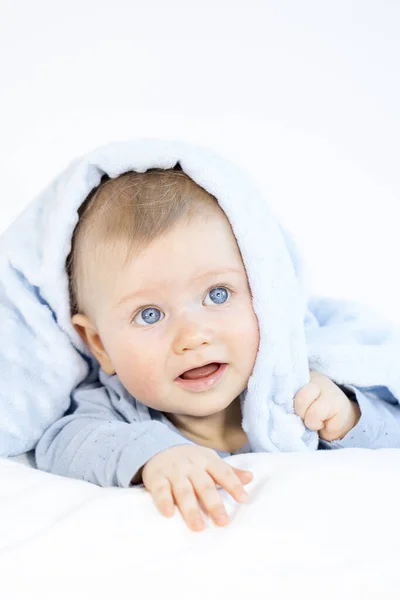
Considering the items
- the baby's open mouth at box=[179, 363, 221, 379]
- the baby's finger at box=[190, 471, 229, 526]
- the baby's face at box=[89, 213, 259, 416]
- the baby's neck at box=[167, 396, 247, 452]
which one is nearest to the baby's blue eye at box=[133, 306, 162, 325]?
the baby's face at box=[89, 213, 259, 416]

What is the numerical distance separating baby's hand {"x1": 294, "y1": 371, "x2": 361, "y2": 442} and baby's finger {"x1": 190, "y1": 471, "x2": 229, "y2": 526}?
16.0 inches

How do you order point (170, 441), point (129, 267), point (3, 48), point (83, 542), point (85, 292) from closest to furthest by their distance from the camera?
1. point (83, 542)
2. point (170, 441)
3. point (129, 267)
4. point (85, 292)
5. point (3, 48)

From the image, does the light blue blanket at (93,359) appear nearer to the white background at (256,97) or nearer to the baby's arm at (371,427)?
the baby's arm at (371,427)

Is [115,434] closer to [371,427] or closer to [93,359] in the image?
[93,359]

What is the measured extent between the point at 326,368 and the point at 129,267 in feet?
1.43

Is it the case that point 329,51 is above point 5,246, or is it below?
above

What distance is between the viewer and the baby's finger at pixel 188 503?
1.03 meters

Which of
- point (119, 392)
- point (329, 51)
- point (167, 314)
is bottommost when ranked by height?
point (119, 392)

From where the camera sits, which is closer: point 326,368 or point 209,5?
point 326,368

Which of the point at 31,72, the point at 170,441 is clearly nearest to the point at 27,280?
the point at 170,441

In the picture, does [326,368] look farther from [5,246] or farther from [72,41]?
[72,41]

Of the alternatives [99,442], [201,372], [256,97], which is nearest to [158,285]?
[201,372]

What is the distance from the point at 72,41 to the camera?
8.60 ft

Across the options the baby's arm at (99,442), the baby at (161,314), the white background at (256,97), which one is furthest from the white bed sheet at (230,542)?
the white background at (256,97)
